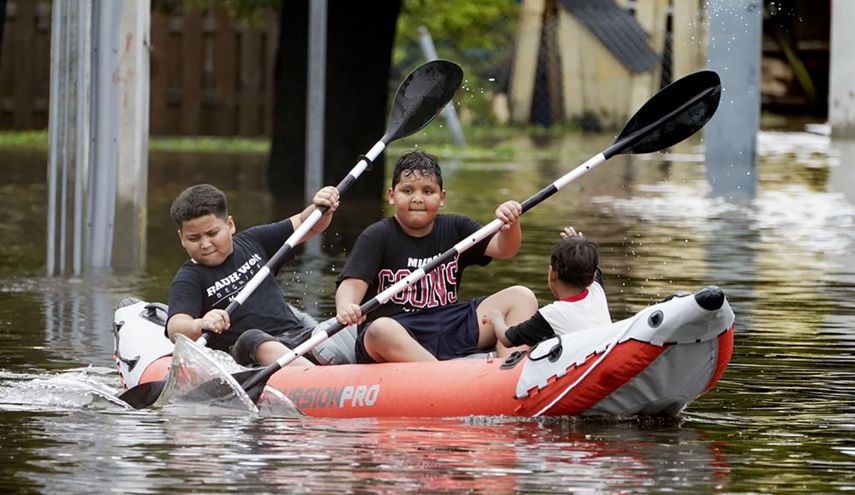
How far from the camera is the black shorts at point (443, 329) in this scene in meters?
9.26

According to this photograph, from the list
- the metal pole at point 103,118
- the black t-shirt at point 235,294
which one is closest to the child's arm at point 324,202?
the black t-shirt at point 235,294

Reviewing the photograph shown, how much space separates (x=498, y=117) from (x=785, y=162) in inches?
430

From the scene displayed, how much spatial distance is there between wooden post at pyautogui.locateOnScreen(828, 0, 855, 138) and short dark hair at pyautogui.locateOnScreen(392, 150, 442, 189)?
20918 millimetres

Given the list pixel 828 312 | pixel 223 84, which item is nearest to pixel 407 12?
pixel 223 84

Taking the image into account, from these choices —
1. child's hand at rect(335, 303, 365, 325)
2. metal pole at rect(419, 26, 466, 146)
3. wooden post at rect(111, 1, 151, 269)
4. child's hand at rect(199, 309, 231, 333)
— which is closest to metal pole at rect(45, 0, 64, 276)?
wooden post at rect(111, 1, 151, 269)

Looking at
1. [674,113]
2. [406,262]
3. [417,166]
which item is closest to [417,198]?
[417,166]

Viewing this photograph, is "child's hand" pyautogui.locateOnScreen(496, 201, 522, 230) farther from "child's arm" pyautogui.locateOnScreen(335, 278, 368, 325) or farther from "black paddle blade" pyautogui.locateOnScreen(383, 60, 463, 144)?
"black paddle blade" pyautogui.locateOnScreen(383, 60, 463, 144)

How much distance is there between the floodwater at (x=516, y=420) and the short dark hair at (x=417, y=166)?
1131mm

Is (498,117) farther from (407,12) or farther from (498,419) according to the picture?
(498,419)

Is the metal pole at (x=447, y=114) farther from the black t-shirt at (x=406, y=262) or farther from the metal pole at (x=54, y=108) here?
the black t-shirt at (x=406, y=262)

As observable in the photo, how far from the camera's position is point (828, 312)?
41.3 ft

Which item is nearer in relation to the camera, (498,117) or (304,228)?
(304,228)

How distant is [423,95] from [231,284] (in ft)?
5.94

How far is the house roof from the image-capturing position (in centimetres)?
3459
